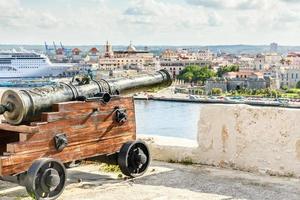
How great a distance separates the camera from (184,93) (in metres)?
79.9

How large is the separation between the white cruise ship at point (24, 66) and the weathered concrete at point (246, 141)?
219 feet

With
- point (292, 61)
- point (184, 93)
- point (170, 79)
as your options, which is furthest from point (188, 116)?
point (292, 61)

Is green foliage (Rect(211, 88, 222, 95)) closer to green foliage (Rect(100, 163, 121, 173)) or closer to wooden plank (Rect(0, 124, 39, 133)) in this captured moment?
green foliage (Rect(100, 163, 121, 173))

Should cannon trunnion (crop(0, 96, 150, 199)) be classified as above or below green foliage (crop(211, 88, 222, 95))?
above

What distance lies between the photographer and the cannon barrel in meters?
2.88

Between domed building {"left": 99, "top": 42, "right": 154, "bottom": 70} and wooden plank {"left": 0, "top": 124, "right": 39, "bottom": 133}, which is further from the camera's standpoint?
domed building {"left": 99, "top": 42, "right": 154, "bottom": 70}

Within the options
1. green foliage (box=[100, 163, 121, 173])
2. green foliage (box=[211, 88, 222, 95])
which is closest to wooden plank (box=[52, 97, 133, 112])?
green foliage (box=[100, 163, 121, 173])

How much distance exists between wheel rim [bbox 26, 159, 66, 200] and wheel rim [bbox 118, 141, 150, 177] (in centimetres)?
52

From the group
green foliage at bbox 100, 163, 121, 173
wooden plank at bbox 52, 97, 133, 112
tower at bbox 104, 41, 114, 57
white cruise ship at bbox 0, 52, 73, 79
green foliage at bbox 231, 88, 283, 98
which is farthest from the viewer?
tower at bbox 104, 41, 114, 57

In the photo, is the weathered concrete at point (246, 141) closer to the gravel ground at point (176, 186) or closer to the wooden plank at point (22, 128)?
the gravel ground at point (176, 186)

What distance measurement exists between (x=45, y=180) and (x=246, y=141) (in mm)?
1333

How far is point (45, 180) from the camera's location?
2.77 meters

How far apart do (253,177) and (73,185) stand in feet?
3.39

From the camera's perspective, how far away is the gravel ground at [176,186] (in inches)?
115
